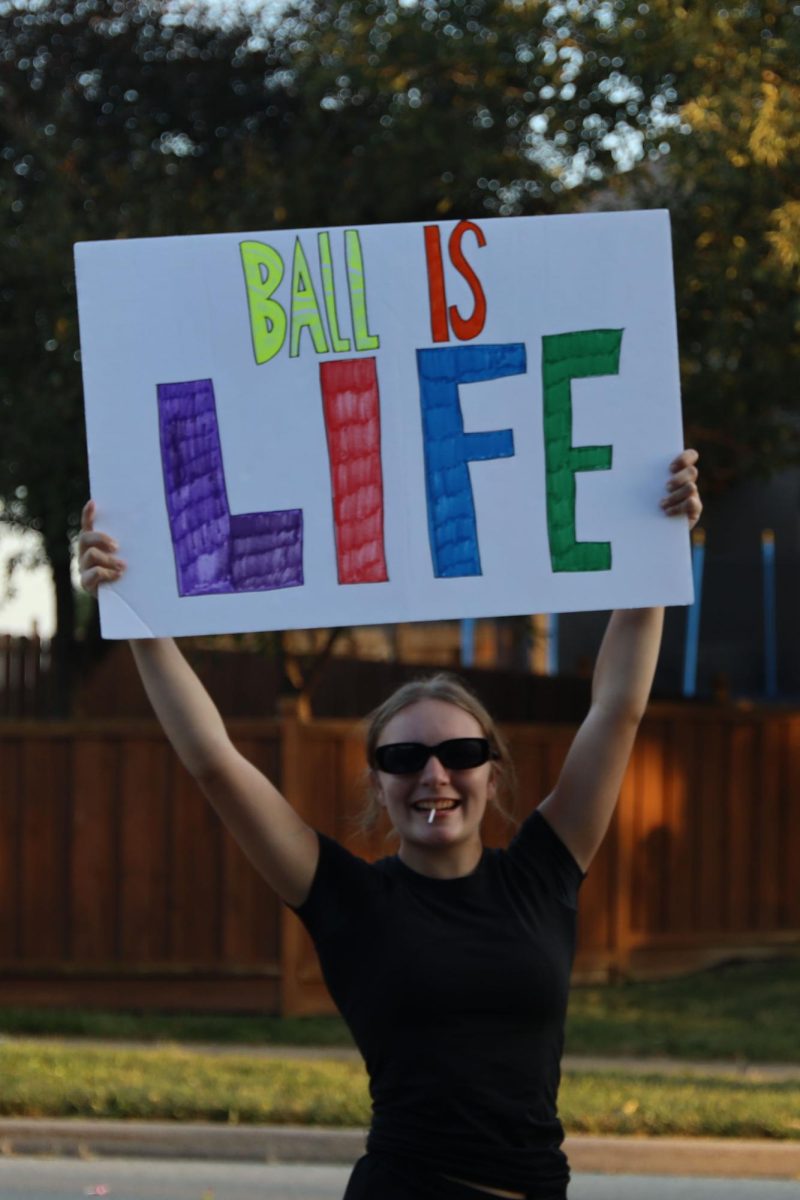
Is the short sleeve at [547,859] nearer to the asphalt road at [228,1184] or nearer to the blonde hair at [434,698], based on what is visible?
the blonde hair at [434,698]

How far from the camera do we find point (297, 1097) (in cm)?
846

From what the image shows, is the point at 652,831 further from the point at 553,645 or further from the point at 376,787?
the point at 376,787

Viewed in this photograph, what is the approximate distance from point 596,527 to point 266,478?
0.59 metres

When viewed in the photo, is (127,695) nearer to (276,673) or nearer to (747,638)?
(276,673)

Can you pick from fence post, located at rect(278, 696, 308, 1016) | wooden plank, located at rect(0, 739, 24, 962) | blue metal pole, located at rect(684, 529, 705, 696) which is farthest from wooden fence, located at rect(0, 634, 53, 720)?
blue metal pole, located at rect(684, 529, 705, 696)

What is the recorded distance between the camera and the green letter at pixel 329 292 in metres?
3.46

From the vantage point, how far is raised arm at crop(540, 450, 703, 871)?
3252 mm

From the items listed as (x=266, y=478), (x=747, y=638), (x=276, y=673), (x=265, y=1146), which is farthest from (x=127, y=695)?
(x=266, y=478)

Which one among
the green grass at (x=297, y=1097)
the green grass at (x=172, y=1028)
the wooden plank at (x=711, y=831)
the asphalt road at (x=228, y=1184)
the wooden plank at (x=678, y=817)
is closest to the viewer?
the asphalt road at (x=228, y=1184)

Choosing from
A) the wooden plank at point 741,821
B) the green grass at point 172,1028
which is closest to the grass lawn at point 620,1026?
the green grass at point 172,1028

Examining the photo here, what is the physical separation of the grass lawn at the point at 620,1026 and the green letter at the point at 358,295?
25.6ft

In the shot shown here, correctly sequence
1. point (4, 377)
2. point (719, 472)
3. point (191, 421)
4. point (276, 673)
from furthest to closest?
1. point (276, 673)
2. point (719, 472)
3. point (4, 377)
4. point (191, 421)

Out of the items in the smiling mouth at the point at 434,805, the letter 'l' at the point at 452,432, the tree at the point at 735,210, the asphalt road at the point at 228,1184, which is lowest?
the asphalt road at the point at 228,1184

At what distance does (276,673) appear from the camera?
20.2 m
